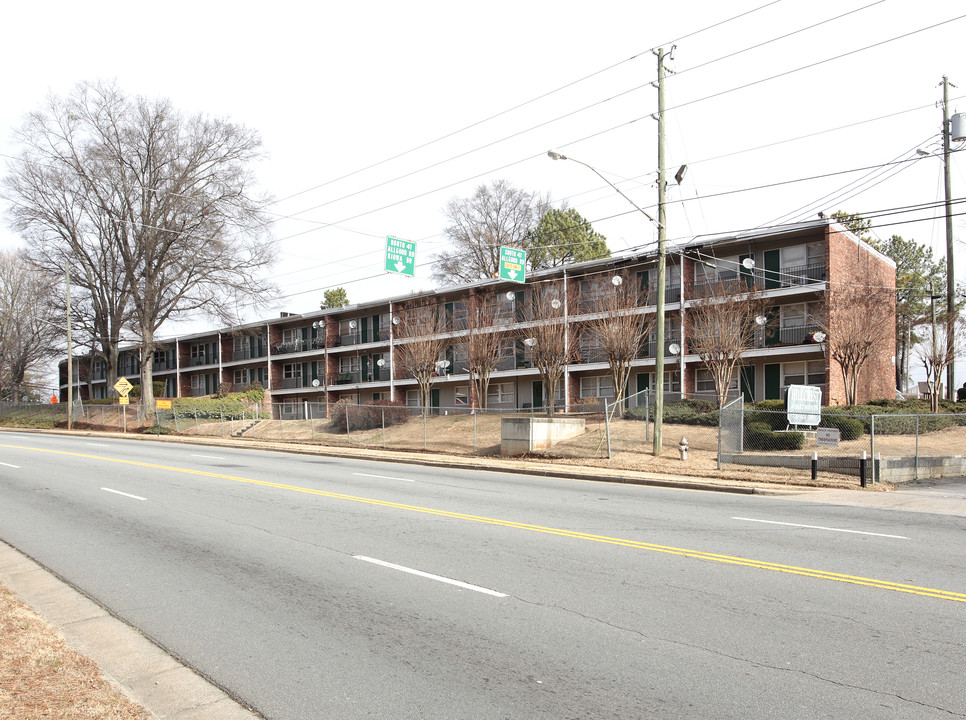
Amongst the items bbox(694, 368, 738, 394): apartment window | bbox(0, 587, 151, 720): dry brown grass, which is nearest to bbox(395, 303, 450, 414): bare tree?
bbox(694, 368, 738, 394): apartment window

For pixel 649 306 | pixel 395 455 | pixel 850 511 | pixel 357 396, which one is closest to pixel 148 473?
pixel 395 455

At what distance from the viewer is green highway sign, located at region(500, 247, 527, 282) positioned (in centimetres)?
2434

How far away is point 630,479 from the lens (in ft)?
60.1

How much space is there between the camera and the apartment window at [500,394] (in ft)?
153

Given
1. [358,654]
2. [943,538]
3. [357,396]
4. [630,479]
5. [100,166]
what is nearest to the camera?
[358,654]

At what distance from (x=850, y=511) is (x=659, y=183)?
11058mm

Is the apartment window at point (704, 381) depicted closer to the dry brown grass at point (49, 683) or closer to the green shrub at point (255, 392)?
the green shrub at point (255, 392)

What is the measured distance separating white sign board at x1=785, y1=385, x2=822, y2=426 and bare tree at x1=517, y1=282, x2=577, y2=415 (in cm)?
1341

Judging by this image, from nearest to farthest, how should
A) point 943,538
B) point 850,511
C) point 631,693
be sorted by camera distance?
1. point 631,693
2. point 943,538
3. point 850,511

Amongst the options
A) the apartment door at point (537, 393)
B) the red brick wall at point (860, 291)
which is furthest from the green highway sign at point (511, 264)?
the apartment door at point (537, 393)

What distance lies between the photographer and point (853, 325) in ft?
95.6

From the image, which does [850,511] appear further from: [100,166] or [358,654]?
[100,166]

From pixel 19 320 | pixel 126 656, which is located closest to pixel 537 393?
pixel 126 656

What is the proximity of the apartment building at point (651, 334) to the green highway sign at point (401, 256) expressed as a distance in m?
8.62
